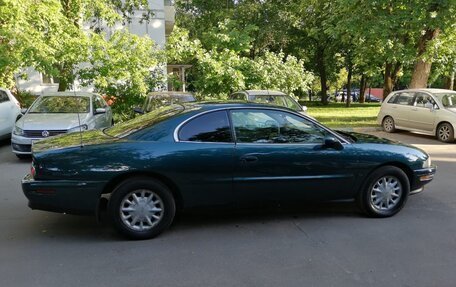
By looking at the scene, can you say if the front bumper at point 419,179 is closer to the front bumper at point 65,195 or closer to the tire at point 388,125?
the front bumper at point 65,195

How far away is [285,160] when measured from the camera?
505 cm

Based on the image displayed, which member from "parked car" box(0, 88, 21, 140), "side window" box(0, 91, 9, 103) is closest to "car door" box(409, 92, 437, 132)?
"parked car" box(0, 88, 21, 140)

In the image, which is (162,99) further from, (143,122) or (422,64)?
(422,64)

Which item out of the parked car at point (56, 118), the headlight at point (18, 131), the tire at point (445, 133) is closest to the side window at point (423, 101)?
the tire at point (445, 133)

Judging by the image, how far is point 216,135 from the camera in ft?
16.3

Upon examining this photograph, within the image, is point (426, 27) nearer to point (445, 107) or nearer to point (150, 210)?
point (445, 107)

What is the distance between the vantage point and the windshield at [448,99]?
41.6ft

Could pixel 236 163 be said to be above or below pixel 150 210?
above

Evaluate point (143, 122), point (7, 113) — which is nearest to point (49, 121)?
point (7, 113)

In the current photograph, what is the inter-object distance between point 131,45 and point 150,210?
35.7 feet

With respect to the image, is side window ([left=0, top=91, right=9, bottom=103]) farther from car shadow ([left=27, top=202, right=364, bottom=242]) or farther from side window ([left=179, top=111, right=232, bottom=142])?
side window ([left=179, top=111, right=232, bottom=142])

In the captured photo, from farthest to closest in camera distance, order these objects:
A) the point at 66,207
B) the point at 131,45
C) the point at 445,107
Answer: the point at 131,45 < the point at 445,107 < the point at 66,207

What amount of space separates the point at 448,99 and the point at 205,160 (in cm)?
1061

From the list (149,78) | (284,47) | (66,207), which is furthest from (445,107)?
(284,47)
